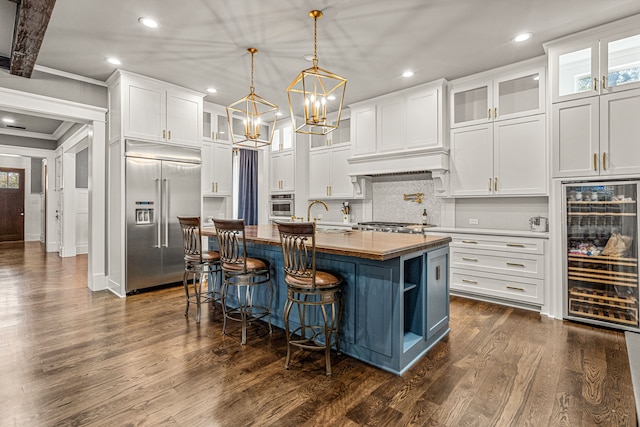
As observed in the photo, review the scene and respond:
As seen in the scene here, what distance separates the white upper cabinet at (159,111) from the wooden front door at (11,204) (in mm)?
8405

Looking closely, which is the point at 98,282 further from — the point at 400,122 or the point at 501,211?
the point at 501,211

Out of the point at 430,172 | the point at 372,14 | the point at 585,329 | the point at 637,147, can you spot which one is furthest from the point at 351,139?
the point at 585,329

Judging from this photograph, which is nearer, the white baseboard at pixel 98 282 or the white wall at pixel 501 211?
the white wall at pixel 501 211

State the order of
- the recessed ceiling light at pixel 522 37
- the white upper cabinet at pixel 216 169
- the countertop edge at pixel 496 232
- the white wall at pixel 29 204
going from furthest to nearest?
the white wall at pixel 29 204
the white upper cabinet at pixel 216 169
the countertop edge at pixel 496 232
the recessed ceiling light at pixel 522 37

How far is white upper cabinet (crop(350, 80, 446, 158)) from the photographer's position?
4.59 meters

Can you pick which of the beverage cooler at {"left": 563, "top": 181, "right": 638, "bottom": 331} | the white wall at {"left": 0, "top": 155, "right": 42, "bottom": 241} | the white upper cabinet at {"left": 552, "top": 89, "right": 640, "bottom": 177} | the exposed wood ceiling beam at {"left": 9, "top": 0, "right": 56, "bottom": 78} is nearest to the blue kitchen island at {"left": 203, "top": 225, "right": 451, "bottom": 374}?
the beverage cooler at {"left": 563, "top": 181, "right": 638, "bottom": 331}

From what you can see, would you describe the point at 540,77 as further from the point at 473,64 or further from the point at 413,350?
the point at 413,350

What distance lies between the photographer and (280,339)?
9.71 feet

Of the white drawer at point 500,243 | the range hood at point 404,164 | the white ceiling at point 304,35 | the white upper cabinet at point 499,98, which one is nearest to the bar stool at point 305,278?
the white ceiling at point 304,35

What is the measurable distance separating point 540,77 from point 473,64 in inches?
30.2

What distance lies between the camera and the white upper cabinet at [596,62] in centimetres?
311

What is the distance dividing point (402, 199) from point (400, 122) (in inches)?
48.4

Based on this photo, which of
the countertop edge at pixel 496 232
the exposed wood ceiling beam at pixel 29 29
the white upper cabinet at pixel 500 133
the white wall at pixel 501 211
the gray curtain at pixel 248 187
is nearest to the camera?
the exposed wood ceiling beam at pixel 29 29

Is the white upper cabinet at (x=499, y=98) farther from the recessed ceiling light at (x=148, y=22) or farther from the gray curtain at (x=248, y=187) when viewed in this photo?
the gray curtain at (x=248, y=187)
